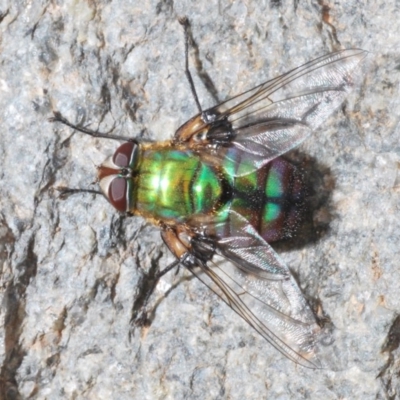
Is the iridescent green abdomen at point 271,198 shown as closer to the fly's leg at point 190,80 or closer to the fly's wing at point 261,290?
the fly's wing at point 261,290

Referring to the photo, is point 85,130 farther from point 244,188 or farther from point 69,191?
point 244,188

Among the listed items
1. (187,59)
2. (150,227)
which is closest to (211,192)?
(150,227)

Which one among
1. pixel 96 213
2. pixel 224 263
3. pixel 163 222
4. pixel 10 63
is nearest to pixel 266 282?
pixel 224 263

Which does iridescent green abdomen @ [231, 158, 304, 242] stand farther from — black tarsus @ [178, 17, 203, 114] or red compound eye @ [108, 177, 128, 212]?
red compound eye @ [108, 177, 128, 212]

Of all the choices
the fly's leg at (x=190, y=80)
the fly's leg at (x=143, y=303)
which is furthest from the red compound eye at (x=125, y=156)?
the fly's leg at (x=143, y=303)

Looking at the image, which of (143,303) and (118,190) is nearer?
(118,190)

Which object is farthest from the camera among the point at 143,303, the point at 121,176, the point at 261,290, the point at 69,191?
the point at 143,303

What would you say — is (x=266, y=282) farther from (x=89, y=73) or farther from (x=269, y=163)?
(x=89, y=73)

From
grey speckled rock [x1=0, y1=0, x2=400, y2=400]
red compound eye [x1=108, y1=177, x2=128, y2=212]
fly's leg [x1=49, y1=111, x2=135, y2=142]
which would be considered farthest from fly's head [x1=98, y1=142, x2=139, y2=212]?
grey speckled rock [x1=0, y1=0, x2=400, y2=400]
